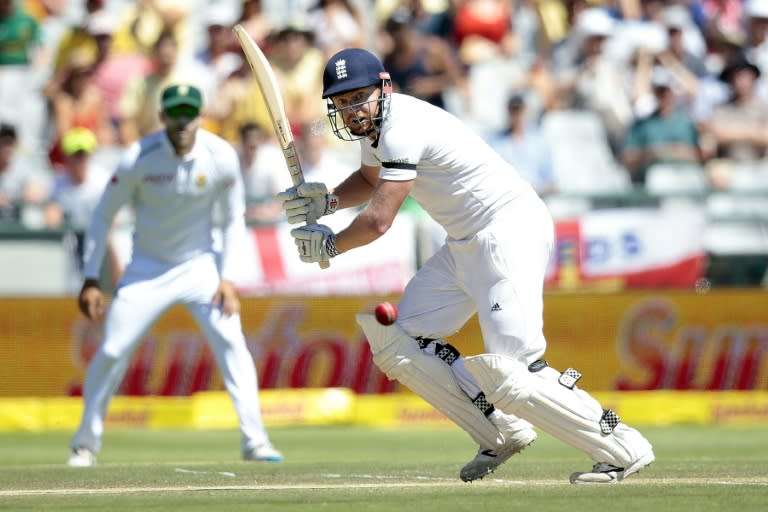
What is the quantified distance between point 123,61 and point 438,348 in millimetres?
8729

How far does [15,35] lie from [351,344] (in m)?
5.11

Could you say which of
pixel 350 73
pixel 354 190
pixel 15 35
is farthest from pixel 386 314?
pixel 15 35

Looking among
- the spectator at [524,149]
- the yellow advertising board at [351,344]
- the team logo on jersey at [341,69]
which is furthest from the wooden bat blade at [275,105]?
the spectator at [524,149]

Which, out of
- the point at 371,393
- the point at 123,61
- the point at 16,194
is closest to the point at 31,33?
the point at 123,61

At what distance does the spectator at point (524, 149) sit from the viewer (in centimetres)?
1380

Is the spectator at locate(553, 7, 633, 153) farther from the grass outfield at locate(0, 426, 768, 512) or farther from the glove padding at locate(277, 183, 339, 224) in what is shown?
the glove padding at locate(277, 183, 339, 224)

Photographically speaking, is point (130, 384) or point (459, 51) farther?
point (459, 51)

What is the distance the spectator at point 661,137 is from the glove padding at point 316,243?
26.9 feet

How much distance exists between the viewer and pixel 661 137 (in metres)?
14.4

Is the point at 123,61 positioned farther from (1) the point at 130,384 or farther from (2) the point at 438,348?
(2) the point at 438,348

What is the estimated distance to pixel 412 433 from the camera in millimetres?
11945

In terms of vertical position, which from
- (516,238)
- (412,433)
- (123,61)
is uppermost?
(123,61)

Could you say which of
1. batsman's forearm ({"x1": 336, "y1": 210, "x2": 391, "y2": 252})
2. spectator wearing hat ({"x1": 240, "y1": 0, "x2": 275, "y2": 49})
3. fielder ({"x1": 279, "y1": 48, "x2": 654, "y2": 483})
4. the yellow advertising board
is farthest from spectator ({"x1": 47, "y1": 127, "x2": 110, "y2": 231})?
batsman's forearm ({"x1": 336, "y1": 210, "x2": 391, "y2": 252})

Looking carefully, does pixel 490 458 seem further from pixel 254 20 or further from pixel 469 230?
pixel 254 20
